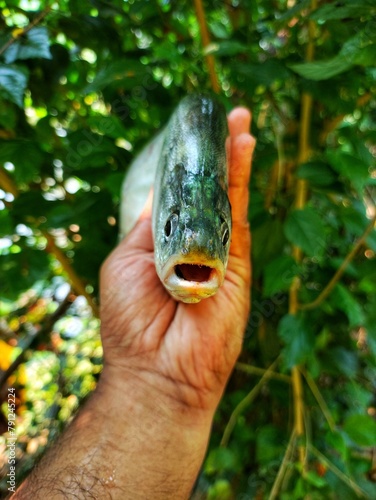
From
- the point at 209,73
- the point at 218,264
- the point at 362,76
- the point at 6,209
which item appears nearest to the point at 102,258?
the point at 6,209

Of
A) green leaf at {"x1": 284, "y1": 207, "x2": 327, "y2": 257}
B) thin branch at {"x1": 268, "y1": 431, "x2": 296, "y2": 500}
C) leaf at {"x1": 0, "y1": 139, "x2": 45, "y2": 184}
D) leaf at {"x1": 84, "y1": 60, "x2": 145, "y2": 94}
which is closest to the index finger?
green leaf at {"x1": 284, "y1": 207, "x2": 327, "y2": 257}

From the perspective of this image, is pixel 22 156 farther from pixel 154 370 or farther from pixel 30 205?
pixel 154 370

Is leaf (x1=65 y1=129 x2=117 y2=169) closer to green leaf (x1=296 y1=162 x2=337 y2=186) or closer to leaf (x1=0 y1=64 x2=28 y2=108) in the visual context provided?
leaf (x1=0 y1=64 x2=28 y2=108)

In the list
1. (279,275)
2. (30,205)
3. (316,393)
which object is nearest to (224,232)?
(279,275)

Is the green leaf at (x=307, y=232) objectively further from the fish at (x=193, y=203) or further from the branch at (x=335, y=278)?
the fish at (x=193, y=203)

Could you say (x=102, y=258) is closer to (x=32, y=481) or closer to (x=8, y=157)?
(x=8, y=157)

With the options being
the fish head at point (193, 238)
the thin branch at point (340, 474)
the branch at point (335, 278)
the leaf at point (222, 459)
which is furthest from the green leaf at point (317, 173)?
→ the leaf at point (222, 459)
